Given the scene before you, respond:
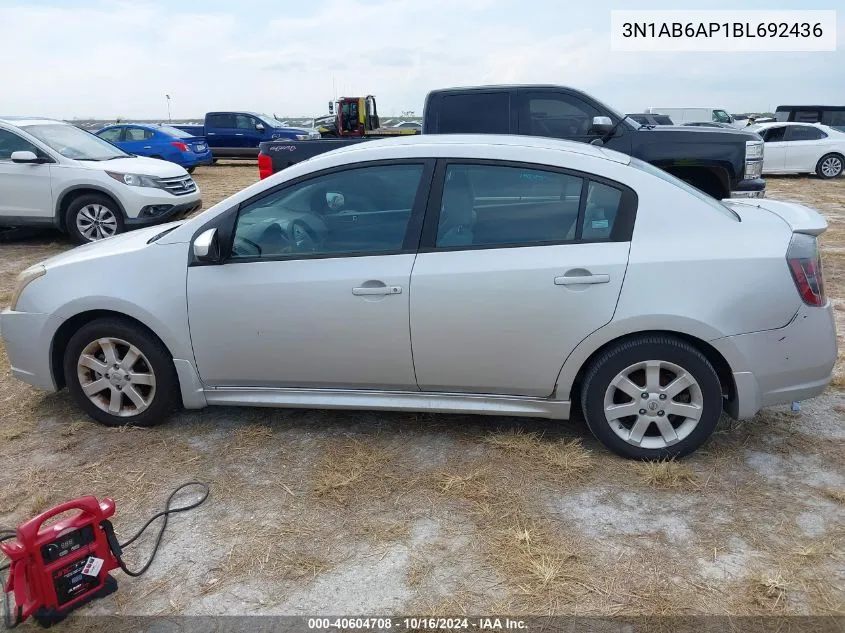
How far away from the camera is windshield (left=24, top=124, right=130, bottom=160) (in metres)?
9.20

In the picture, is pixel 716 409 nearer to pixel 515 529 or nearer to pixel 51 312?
pixel 515 529

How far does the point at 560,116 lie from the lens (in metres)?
7.36

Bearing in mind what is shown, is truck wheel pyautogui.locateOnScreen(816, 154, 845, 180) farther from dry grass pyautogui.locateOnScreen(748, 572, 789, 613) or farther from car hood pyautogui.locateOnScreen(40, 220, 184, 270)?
car hood pyautogui.locateOnScreen(40, 220, 184, 270)

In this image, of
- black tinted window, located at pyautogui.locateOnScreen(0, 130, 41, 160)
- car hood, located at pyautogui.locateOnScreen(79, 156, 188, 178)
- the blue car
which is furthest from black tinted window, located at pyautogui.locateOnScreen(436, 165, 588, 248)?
the blue car

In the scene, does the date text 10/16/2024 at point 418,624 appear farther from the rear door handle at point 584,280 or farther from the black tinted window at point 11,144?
the black tinted window at point 11,144

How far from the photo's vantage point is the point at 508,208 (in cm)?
341

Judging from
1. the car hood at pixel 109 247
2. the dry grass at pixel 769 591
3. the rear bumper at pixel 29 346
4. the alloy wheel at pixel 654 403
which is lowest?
the dry grass at pixel 769 591

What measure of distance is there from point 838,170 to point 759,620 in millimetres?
17912

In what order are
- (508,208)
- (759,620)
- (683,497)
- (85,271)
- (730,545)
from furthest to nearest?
(85,271) → (508,208) → (683,497) → (730,545) → (759,620)

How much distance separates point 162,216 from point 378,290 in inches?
263

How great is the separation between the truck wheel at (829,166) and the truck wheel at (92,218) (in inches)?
637

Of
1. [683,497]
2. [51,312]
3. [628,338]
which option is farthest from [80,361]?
[683,497]

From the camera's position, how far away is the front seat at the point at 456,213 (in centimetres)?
343

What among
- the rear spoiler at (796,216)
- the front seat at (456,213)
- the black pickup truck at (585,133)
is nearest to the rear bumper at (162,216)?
the black pickup truck at (585,133)
